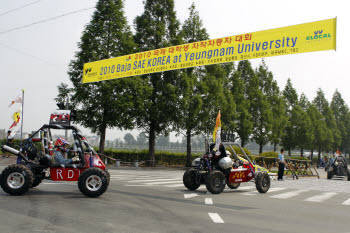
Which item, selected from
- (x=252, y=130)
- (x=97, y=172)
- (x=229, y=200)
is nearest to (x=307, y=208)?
(x=229, y=200)

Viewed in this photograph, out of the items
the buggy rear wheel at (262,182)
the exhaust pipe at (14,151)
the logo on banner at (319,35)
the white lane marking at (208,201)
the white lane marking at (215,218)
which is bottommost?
the white lane marking at (208,201)

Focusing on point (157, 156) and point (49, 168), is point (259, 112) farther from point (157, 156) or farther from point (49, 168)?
point (49, 168)

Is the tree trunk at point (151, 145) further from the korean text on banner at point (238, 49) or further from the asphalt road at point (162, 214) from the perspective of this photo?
the asphalt road at point (162, 214)

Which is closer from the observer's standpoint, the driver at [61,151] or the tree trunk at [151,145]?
the driver at [61,151]

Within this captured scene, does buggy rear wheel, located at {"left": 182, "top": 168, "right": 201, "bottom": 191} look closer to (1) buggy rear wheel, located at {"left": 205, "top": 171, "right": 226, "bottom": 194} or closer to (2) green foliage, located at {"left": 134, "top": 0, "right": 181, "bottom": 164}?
(1) buggy rear wheel, located at {"left": 205, "top": 171, "right": 226, "bottom": 194}

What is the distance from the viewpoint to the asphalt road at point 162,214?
248 inches

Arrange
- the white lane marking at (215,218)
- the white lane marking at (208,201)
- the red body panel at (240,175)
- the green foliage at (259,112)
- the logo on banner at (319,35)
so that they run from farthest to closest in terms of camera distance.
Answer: the green foliage at (259,112) < the red body panel at (240,175) < the logo on banner at (319,35) < the white lane marking at (208,201) < the white lane marking at (215,218)

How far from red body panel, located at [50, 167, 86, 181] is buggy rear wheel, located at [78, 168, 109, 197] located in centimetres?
54

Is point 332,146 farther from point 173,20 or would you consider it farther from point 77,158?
point 77,158

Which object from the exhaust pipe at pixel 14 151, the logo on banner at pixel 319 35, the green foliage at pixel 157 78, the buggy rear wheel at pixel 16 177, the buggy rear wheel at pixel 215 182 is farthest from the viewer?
the green foliage at pixel 157 78

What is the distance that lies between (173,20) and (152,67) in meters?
22.0

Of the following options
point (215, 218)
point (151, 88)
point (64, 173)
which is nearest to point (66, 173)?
point (64, 173)

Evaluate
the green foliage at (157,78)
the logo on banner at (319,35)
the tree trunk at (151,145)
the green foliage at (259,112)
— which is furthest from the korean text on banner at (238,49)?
the green foliage at (259,112)

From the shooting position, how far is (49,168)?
9.89 metres
